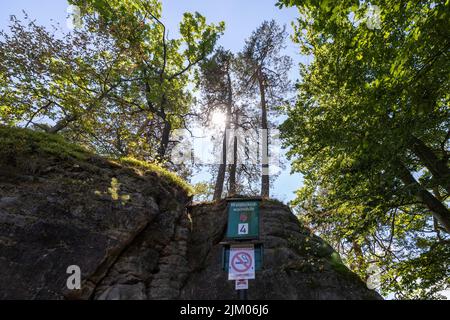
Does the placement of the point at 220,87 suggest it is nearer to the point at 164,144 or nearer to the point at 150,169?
the point at 164,144

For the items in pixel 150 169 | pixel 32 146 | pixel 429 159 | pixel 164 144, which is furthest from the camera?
pixel 164 144

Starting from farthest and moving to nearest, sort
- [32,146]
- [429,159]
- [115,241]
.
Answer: [429,159]
[32,146]
[115,241]

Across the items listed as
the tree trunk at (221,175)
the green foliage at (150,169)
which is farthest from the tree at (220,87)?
the green foliage at (150,169)

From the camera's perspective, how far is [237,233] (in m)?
5.08

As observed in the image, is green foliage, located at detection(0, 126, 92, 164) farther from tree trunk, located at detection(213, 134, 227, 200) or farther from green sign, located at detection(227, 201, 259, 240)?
tree trunk, located at detection(213, 134, 227, 200)

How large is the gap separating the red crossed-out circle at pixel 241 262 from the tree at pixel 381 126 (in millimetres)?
2503

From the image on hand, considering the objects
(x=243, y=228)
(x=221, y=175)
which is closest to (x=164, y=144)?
(x=221, y=175)

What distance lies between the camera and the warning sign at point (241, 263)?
14.7ft

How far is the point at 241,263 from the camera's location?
15.3 feet

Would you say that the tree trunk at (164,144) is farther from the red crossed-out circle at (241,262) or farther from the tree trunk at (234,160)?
the red crossed-out circle at (241,262)

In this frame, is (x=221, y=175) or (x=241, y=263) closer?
(x=241, y=263)

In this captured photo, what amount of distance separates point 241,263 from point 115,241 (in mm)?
3210

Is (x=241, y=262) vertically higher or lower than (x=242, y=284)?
higher

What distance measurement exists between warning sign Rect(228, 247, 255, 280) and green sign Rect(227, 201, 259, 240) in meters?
0.28
